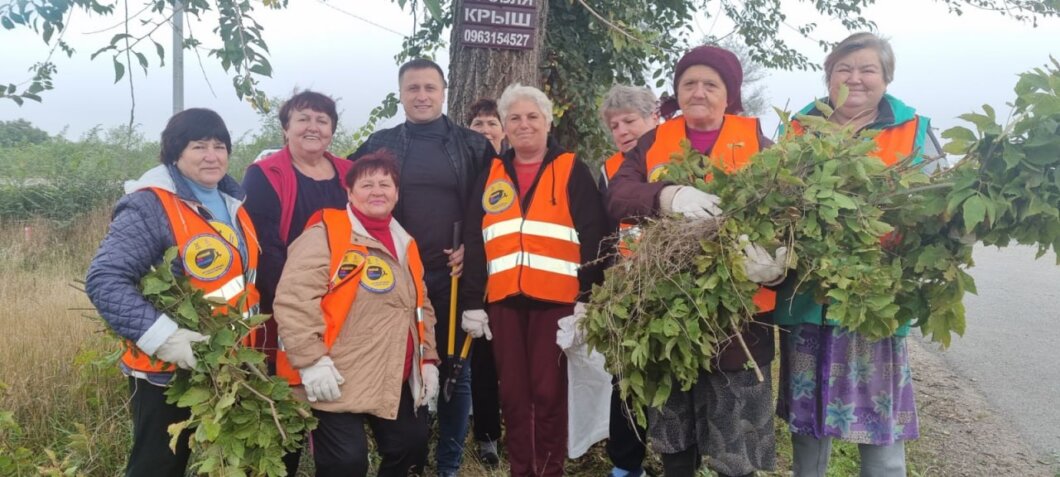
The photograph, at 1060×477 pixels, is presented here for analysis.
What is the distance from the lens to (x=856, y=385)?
2551 mm

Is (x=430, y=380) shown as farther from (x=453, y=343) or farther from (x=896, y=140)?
(x=896, y=140)

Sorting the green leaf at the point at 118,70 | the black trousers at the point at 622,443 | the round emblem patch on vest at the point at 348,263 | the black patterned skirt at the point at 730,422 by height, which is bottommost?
the black trousers at the point at 622,443

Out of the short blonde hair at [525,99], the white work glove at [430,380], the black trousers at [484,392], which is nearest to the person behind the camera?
the white work glove at [430,380]

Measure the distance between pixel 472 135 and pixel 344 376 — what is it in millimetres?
1460

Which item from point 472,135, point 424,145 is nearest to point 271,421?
point 424,145

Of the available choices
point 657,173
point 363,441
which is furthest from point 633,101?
point 363,441

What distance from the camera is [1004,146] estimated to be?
2.03 meters

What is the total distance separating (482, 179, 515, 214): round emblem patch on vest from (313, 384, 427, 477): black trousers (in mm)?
920

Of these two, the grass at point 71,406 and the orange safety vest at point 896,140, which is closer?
the orange safety vest at point 896,140

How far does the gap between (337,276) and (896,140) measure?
2.23m

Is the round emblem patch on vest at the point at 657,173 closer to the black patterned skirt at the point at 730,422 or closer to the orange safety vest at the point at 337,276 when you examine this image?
the black patterned skirt at the point at 730,422

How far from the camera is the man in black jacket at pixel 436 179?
3.36 meters

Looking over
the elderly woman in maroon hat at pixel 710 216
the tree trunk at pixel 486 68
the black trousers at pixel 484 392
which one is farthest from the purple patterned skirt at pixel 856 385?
the tree trunk at pixel 486 68

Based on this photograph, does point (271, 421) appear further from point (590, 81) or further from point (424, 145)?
point (590, 81)
